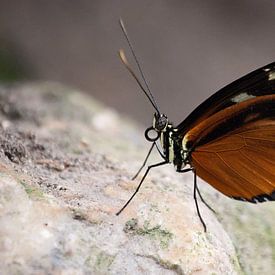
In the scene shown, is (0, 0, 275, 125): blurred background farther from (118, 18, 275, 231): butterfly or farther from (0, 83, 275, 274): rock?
(118, 18, 275, 231): butterfly

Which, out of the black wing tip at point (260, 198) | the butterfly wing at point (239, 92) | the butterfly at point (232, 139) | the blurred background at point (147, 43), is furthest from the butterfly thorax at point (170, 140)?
the blurred background at point (147, 43)

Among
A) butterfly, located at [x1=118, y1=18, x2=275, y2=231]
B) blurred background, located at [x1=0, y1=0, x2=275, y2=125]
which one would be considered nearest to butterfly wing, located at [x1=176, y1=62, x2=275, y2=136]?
butterfly, located at [x1=118, y1=18, x2=275, y2=231]

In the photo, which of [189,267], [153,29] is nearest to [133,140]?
[189,267]

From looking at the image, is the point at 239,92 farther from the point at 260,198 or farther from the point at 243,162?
the point at 260,198

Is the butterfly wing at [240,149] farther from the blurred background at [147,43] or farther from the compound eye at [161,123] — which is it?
the blurred background at [147,43]

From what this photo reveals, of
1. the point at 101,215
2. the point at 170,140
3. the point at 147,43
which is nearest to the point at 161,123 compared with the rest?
the point at 170,140

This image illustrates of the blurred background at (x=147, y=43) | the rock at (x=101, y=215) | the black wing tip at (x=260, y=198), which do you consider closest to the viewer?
the rock at (x=101, y=215)
